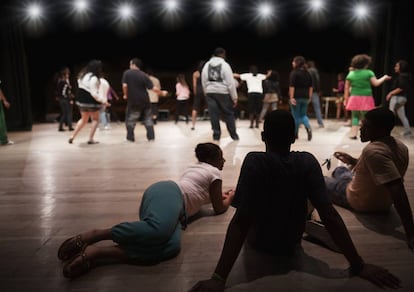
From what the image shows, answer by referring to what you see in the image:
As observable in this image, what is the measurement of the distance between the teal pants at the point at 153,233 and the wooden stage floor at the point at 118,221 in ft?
0.21

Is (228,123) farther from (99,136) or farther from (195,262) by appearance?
(195,262)

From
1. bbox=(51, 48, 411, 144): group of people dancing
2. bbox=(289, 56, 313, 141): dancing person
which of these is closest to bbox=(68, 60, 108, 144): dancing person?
bbox=(51, 48, 411, 144): group of people dancing

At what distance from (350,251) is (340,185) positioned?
4.14 ft

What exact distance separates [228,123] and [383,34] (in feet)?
17.2

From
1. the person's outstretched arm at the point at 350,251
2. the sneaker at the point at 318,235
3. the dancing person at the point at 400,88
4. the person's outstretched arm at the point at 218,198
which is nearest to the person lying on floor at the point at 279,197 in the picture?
the person's outstretched arm at the point at 350,251

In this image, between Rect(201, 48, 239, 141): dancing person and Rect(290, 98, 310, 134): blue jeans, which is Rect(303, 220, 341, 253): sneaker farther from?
Rect(290, 98, 310, 134): blue jeans

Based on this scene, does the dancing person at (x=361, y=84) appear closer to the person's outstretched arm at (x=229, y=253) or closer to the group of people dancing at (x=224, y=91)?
the group of people dancing at (x=224, y=91)

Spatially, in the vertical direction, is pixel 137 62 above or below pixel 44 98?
above

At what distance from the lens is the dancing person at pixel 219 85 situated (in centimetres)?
649

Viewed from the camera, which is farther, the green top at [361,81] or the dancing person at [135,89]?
the dancing person at [135,89]

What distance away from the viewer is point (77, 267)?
6.81ft

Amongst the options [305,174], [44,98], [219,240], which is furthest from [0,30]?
[305,174]

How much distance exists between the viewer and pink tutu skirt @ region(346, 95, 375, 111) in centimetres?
647

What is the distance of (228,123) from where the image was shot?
6.87 metres
